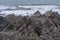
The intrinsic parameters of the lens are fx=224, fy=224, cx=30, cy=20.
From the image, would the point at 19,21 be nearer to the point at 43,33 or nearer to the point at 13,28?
the point at 13,28

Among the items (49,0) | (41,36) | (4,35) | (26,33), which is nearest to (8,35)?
(4,35)

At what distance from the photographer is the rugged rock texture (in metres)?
6.65

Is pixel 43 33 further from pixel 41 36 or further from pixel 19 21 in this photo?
pixel 19 21

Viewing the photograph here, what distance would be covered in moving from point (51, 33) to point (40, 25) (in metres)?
0.55

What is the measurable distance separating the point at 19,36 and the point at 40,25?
1090mm

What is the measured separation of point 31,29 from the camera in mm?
7113

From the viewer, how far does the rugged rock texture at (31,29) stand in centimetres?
665

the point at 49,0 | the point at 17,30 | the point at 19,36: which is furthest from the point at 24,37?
the point at 49,0

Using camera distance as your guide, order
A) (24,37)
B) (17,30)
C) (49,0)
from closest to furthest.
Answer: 1. (24,37)
2. (17,30)
3. (49,0)

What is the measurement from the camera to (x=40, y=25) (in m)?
7.37

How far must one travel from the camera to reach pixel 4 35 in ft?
22.5

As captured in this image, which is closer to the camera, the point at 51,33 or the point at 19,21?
the point at 51,33

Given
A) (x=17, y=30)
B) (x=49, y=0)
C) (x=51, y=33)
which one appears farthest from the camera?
(x=49, y=0)

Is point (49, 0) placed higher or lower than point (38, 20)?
lower
